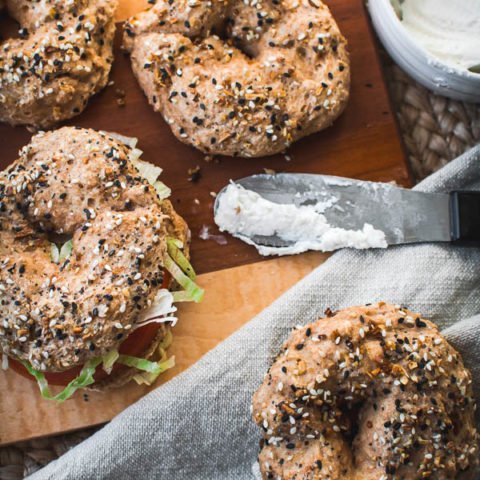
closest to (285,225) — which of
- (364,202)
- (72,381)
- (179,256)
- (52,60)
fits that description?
(364,202)

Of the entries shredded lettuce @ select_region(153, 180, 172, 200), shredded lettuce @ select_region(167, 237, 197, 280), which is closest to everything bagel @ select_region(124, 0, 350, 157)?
shredded lettuce @ select_region(153, 180, 172, 200)

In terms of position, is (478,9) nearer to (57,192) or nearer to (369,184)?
(369,184)

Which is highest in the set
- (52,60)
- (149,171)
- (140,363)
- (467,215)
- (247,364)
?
(52,60)

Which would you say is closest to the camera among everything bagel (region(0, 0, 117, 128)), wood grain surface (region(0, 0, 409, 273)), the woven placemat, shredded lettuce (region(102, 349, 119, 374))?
shredded lettuce (region(102, 349, 119, 374))

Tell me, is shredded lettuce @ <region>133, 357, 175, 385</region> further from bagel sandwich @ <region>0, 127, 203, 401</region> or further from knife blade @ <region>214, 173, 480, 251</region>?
knife blade @ <region>214, 173, 480, 251</region>

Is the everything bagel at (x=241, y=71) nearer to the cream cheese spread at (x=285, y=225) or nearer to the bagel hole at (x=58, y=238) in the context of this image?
the cream cheese spread at (x=285, y=225)

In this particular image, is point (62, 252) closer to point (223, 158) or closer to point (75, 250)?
point (75, 250)
